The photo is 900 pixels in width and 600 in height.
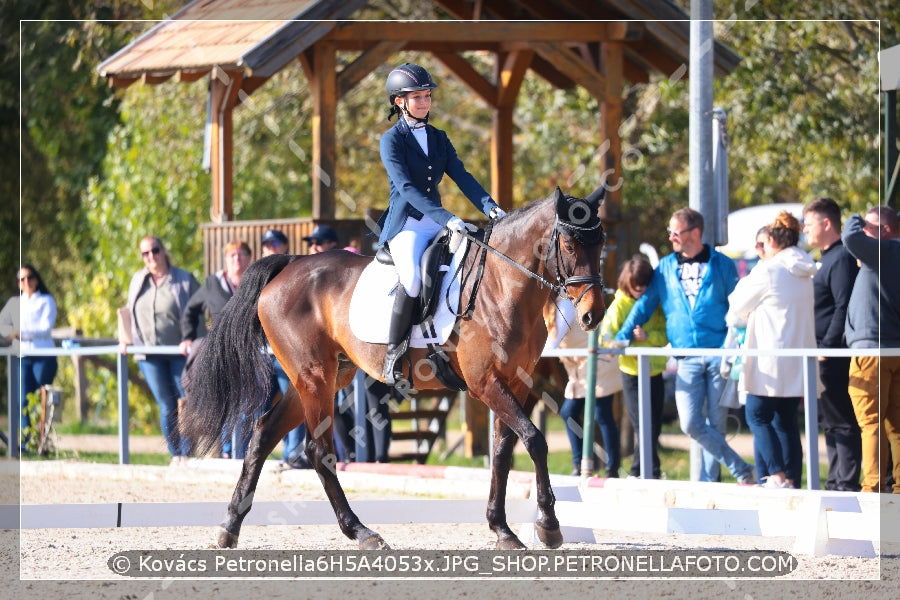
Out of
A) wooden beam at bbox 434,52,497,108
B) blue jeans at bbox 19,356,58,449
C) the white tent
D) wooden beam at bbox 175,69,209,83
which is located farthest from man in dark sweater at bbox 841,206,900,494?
the white tent

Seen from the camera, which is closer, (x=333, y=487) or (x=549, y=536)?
(x=549, y=536)

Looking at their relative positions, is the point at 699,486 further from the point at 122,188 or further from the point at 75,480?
the point at 122,188

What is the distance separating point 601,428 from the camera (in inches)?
426

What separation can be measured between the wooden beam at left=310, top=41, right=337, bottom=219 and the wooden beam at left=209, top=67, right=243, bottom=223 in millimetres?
1245

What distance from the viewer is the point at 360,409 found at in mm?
11273

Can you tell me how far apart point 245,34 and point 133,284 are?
8.14ft

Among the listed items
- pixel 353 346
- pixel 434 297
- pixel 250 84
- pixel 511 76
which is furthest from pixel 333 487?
pixel 511 76

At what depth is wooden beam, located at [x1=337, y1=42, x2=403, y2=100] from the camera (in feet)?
41.3

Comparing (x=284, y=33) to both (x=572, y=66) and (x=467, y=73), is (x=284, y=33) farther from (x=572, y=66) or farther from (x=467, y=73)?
(x=467, y=73)

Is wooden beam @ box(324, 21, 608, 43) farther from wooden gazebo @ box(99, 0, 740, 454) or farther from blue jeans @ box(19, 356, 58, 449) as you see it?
blue jeans @ box(19, 356, 58, 449)

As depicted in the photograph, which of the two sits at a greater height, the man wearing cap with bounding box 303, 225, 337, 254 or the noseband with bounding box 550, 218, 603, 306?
the man wearing cap with bounding box 303, 225, 337, 254

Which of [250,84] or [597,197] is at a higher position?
[250,84]

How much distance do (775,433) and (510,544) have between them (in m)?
2.60

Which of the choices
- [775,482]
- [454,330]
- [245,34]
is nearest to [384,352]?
[454,330]
